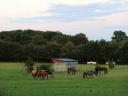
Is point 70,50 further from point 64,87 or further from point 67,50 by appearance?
point 64,87

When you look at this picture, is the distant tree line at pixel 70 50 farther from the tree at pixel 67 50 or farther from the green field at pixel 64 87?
the green field at pixel 64 87

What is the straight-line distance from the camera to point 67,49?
388 feet

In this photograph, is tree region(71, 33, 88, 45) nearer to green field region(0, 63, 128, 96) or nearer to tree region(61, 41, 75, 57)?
tree region(61, 41, 75, 57)

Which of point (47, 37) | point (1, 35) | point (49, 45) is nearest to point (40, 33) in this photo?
point (47, 37)

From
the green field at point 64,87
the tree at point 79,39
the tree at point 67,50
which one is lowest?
the green field at point 64,87

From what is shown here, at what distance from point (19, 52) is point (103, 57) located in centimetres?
2430

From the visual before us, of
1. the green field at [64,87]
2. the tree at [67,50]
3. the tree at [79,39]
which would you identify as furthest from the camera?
the tree at [79,39]

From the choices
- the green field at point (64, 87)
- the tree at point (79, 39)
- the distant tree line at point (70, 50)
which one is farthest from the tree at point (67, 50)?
the green field at point (64, 87)

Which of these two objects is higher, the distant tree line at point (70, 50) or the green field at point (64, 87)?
the distant tree line at point (70, 50)

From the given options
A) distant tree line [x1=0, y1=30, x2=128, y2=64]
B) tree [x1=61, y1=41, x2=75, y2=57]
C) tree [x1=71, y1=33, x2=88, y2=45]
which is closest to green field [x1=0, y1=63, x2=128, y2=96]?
distant tree line [x1=0, y1=30, x2=128, y2=64]

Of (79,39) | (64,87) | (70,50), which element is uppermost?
(79,39)

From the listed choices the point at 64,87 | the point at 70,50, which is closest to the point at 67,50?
the point at 70,50

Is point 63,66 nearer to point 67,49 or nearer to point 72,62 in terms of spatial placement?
point 72,62

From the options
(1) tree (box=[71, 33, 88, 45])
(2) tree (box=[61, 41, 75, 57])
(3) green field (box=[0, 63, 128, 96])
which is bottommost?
(3) green field (box=[0, 63, 128, 96])
